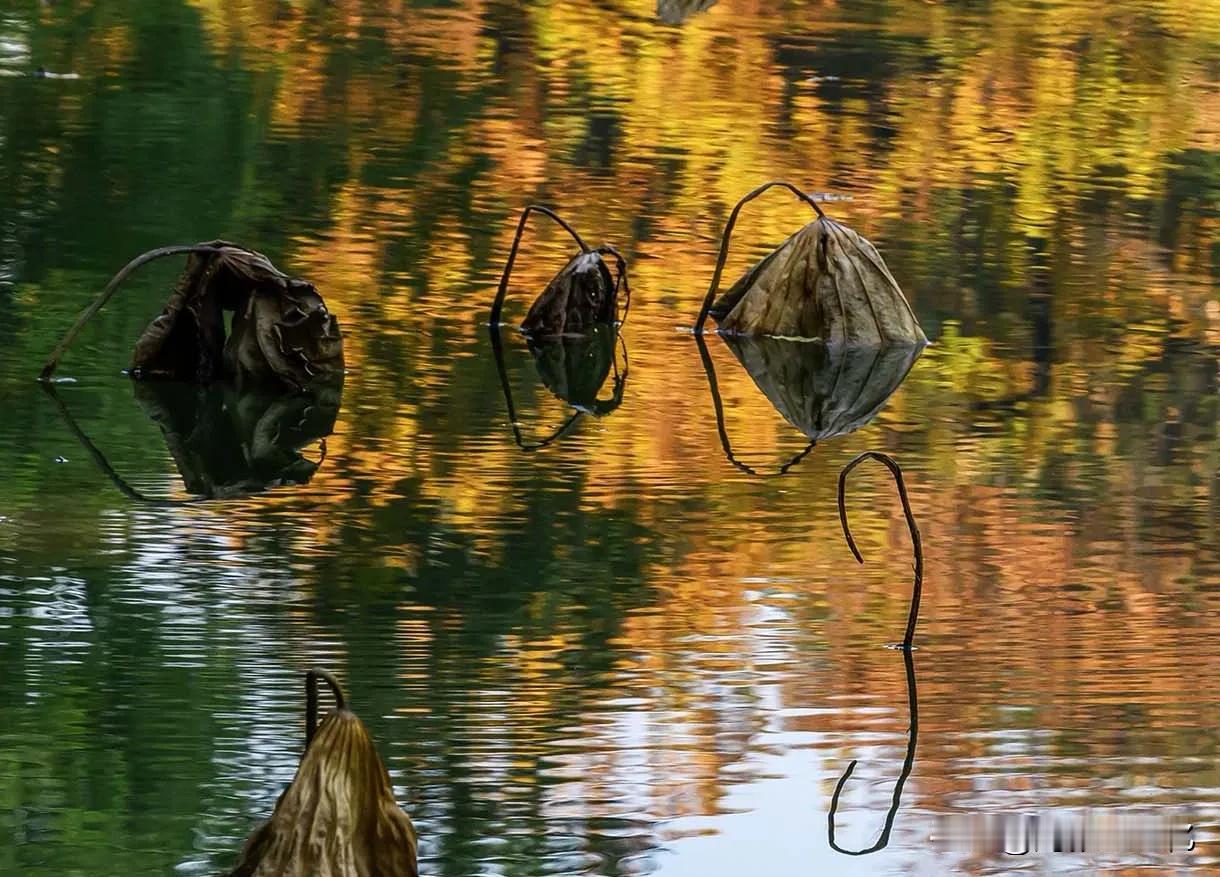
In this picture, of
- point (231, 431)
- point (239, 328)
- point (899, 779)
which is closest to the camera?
point (899, 779)

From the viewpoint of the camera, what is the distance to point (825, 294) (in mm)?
8734

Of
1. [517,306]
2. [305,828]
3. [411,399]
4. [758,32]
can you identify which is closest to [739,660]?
[305,828]

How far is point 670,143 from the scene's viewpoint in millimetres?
12758

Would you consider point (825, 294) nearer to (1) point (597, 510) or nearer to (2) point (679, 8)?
(1) point (597, 510)

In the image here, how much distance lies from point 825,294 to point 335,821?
16.8 feet

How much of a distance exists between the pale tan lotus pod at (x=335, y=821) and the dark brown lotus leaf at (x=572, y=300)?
15.7ft

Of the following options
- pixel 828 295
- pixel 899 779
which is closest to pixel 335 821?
pixel 899 779

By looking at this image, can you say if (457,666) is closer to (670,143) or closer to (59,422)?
(59,422)

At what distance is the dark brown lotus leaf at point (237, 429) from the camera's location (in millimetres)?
6695

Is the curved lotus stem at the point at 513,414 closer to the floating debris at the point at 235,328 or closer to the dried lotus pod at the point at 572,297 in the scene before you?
the dried lotus pod at the point at 572,297

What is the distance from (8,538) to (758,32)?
39.8ft

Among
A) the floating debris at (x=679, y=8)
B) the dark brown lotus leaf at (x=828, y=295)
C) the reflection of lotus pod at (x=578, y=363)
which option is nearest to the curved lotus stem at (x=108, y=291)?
the reflection of lotus pod at (x=578, y=363)

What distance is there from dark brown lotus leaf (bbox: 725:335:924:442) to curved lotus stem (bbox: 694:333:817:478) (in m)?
0.11

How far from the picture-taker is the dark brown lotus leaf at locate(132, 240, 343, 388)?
7.55 metres
